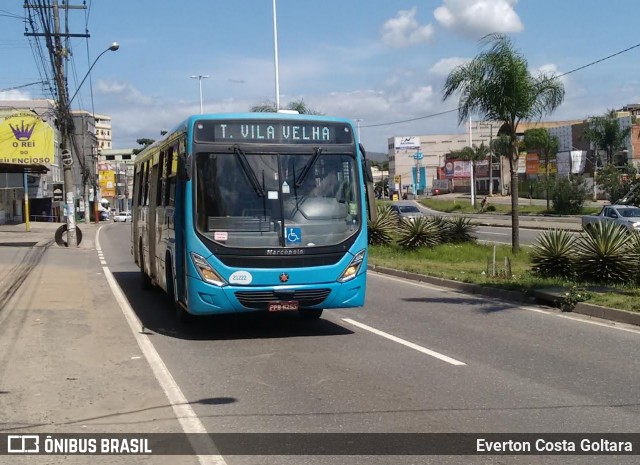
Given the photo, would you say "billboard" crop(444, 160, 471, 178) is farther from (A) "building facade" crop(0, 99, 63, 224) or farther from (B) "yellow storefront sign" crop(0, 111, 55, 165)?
(B) "yellow storefront sign" crop(0, 111, 55, 165)

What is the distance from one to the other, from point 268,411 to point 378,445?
4.47 feet

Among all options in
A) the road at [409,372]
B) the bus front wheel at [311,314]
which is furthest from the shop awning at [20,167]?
the bus front wheel at [311,314]

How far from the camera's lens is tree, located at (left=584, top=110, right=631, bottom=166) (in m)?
73.9

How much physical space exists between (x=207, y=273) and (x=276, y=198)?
137 centimetres

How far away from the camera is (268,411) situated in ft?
22.4

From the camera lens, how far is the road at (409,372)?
6.39m

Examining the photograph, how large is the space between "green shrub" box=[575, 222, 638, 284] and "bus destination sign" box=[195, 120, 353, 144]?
760 centimetres

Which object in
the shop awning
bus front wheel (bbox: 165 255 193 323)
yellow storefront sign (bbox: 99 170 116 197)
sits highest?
yellow storefront sign (bbox: 99 170 116 197)

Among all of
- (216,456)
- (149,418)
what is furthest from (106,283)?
(216,456)

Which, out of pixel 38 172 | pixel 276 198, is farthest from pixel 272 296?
pixel 38 172

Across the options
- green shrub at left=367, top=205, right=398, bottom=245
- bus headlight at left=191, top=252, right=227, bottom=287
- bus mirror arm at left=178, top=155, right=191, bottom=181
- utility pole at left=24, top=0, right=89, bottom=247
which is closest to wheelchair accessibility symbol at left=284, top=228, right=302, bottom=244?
bus headlight at left=191, top=252, right=227, bottom=287

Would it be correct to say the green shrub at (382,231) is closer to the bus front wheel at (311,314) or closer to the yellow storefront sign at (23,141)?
the bus front wheel at (311,314)

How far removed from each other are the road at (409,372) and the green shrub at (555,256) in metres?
4.12

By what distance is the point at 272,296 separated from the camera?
33.0 ft
